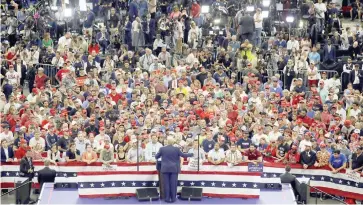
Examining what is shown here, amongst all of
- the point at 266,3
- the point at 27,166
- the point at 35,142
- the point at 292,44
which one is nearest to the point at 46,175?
the point at 27,166

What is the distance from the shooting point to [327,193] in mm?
31266

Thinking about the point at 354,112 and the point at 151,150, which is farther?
the point at 354,112

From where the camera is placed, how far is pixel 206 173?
29.9 m

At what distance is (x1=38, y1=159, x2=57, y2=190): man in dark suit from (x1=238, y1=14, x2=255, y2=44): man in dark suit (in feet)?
44.7

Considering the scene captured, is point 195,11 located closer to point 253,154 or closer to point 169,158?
point 253,154

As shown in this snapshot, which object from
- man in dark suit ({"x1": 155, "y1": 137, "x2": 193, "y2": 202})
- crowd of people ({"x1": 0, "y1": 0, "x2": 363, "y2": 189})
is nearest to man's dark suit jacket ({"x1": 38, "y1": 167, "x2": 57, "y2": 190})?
crowd of people ({"x1": 0, "y1": 0, "x2": 363, "y2": 189})

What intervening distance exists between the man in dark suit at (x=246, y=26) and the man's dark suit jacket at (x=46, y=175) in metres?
13.7

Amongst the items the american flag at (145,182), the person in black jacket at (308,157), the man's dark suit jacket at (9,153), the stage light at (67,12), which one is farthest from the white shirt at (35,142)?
the stage light at (67,12)

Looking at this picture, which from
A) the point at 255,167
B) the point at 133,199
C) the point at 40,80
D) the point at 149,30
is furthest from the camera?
the point at 149,30

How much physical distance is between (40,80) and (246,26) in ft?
29.4

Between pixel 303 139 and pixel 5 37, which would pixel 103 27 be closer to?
pixel 5 37

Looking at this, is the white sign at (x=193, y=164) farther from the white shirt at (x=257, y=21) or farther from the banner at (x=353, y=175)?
the white shirt at (x=257, y=21)

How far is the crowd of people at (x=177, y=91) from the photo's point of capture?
1251 inches

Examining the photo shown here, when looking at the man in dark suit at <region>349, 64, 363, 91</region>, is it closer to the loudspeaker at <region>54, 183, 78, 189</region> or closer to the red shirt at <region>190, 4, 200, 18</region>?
the red shirt at <region>190, 4, 200, 18</region>
